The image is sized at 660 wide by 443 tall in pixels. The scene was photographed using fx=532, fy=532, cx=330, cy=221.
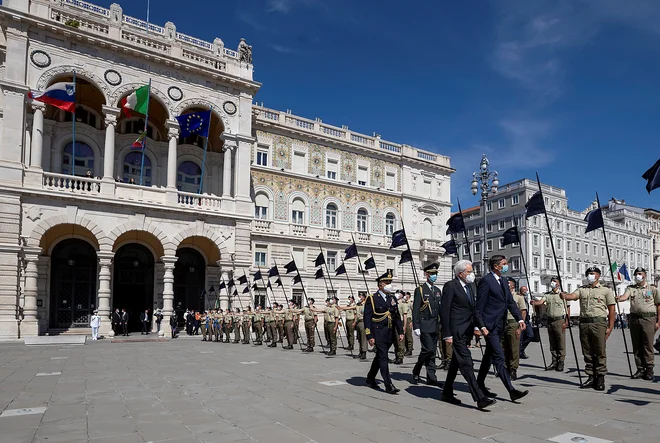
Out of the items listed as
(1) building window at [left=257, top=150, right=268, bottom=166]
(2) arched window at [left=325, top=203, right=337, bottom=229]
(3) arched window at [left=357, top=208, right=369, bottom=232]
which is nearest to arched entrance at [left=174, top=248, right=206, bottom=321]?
(1) building window at [left=257, top=150, right=268, bottom=166]

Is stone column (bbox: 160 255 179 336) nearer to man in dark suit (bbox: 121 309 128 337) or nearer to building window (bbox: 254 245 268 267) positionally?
man in dark suit (bbox: 121 309 128 337)

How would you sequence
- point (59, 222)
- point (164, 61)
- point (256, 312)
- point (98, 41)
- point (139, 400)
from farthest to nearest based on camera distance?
point (164, 61), point (98, 41), point (59, 222), point (256, 312), point (139, 400)

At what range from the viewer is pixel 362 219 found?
4419 cm

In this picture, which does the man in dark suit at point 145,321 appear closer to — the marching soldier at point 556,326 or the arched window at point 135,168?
the arched window at point 135,168

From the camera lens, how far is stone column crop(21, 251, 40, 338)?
2639 centimetres

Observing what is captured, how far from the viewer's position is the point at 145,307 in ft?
110

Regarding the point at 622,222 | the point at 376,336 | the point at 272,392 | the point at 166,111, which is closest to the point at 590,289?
the point at 376,336

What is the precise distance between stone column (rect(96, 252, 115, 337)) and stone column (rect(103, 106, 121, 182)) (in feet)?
14.5

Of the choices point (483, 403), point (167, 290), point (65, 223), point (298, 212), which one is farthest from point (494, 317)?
point (298, 212)

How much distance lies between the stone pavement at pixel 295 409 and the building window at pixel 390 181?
33.8 metres

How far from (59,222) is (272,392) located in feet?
74.2

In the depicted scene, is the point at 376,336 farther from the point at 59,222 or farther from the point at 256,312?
the point at 59,222

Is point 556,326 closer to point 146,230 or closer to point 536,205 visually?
point 536,205

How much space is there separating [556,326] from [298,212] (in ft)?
96.5
